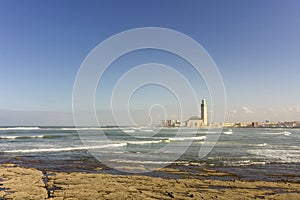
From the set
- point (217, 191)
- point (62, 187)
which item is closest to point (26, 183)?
point (62, 187)

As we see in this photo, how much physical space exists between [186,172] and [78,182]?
6.36m

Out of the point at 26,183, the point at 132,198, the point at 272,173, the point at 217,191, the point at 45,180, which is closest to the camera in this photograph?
the point at 132,198

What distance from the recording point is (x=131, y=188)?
449 inches

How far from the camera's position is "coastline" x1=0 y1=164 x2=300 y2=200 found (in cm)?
1020

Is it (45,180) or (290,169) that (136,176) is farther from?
(290,169)

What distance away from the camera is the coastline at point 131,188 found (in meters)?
10.2

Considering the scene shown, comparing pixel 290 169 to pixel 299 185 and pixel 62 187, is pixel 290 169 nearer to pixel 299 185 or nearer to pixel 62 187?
pixel 299 185

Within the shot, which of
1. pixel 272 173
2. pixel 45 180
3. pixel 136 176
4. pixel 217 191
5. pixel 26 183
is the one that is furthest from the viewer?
pixel 272 173

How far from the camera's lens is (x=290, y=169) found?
1720 cm

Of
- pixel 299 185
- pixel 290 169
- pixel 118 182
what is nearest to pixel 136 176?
pixel 118 182

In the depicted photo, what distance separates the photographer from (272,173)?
1570 centimetres

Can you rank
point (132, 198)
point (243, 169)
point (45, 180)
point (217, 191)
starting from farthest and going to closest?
point (243, 169), point (45, 180), point (217, 191), point (132, 198)

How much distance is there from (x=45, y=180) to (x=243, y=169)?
11.5 m

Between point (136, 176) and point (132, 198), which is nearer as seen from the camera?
point (132, 198)
